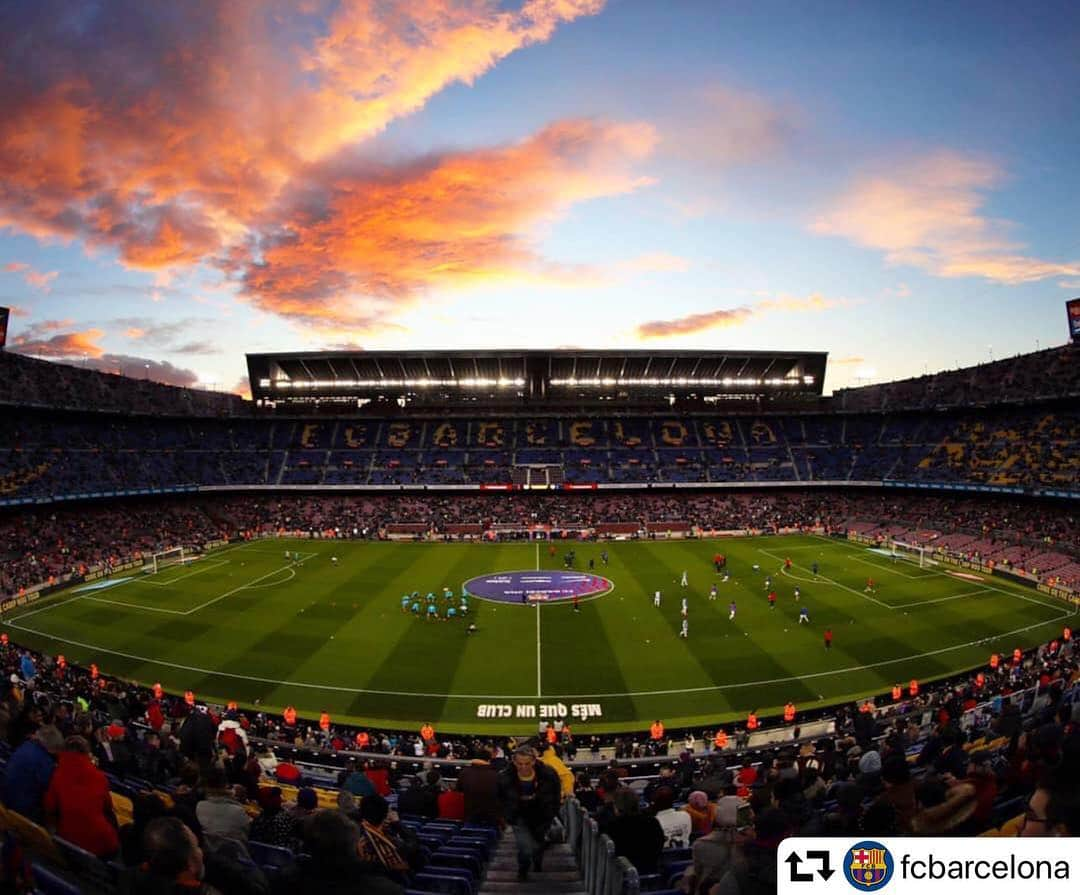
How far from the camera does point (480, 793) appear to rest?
345 inches

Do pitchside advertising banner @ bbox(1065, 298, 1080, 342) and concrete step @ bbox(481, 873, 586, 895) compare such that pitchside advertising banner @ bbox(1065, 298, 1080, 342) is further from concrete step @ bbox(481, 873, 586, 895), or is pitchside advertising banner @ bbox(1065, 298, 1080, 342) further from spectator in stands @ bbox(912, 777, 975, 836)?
concrete step @ bbox(481, 873, 586, 895)

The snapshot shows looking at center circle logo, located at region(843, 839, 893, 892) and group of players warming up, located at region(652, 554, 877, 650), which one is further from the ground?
center circle logo, located at region(843, 839, 893, 892)

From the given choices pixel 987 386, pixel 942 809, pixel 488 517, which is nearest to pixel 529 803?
pixel 942 809

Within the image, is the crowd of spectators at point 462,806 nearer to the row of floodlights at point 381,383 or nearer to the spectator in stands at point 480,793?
the spectator in stands at point 480,793

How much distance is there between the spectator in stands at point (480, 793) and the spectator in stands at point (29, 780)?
16.2 ft

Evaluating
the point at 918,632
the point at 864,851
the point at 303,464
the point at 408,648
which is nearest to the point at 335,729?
the point at 408,648

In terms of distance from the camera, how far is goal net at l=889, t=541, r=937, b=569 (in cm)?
4912

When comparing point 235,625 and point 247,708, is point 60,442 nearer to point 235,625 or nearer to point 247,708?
point 235,625

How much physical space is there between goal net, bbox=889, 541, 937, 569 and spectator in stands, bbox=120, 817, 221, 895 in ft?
181

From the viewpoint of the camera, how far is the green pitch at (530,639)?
26.2m

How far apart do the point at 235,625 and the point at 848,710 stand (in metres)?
32.0

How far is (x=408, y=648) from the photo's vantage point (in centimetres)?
3178

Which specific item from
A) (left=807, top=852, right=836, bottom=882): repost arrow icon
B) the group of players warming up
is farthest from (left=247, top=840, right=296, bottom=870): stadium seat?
the group of players warming up

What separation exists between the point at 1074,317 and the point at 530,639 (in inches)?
2455
